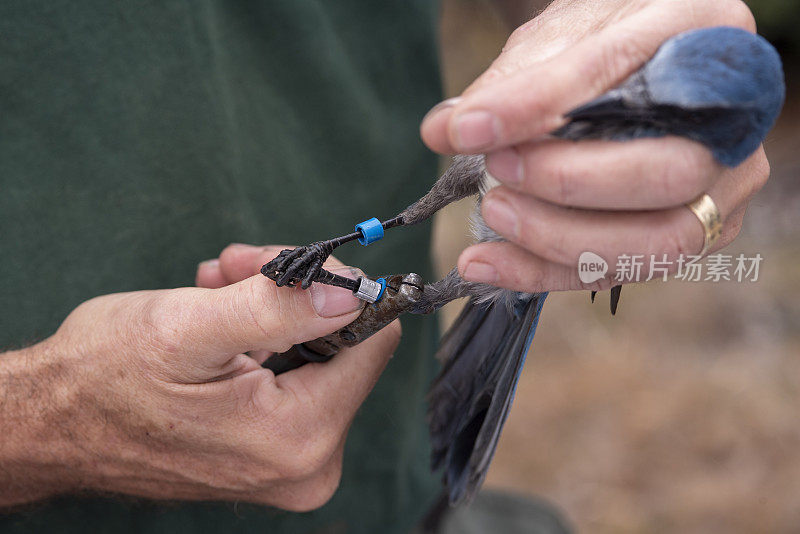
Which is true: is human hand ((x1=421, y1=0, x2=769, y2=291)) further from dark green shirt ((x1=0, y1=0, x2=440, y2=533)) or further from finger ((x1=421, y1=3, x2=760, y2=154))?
dark green shirt ((x1=0, y1=0, x2=440, y2=533))

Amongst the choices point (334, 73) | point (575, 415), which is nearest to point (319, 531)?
point (334, 73)

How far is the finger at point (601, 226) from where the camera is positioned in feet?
3.43

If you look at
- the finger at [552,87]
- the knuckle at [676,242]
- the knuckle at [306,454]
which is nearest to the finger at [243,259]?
the knuckle at [306,454]

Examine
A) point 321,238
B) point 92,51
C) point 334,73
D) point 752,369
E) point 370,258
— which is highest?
point 92,51

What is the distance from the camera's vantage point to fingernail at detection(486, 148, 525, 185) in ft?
3.43

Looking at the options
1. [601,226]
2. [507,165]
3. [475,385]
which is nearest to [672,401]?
[475,385]

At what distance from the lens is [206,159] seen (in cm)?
162

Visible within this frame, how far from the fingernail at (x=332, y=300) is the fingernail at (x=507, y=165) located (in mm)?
370

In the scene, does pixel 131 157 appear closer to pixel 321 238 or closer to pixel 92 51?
pixel 92 51

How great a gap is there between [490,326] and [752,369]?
313cm

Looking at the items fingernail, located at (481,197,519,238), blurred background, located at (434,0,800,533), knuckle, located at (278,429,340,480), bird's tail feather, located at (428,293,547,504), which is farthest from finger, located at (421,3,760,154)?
blurred background, located at (434,0,800,533)

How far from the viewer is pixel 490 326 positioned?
5.10ft

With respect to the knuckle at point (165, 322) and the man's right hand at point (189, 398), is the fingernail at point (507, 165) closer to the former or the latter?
the man's right hand at point (189, 398)

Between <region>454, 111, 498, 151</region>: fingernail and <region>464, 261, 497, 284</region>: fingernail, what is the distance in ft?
0.81
